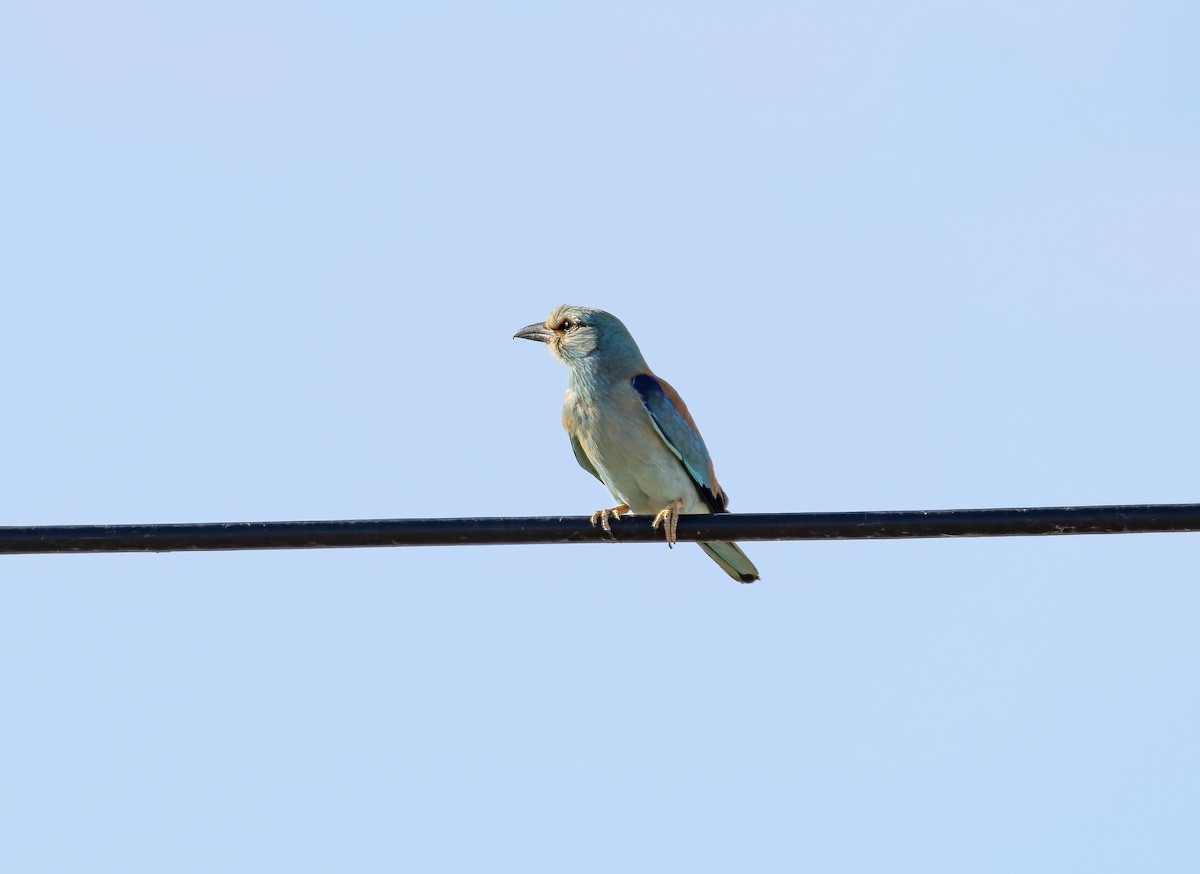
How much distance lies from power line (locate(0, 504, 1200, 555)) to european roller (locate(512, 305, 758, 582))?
341cm

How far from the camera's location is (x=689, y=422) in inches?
384

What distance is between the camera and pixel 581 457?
10023mm

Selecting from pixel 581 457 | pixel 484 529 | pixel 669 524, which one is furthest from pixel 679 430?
pixel 484 529

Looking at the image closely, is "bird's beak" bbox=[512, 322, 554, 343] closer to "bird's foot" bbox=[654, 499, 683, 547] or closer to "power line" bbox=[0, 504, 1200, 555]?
"bird's foot" bbox=[654, 499, 683, 547]

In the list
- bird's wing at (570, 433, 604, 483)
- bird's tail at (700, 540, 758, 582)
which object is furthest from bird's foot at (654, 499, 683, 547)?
bird's wing at (570, 433, 604, 483)

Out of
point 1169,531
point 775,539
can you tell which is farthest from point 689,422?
point 1169,531

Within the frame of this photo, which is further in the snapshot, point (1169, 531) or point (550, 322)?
point (550, 322)

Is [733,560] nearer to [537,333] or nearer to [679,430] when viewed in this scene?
[679,430]

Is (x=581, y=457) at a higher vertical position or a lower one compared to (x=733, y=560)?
higher

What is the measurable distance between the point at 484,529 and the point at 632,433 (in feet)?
12.2

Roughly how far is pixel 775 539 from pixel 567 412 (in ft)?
13.3

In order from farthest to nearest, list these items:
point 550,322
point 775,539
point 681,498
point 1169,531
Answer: point 550,322 < point 681,498 < point 775,539 < point 1169,531

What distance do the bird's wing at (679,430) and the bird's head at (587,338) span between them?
9.4 inches

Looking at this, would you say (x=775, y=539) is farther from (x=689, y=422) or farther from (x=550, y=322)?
(x=550, y=322)
